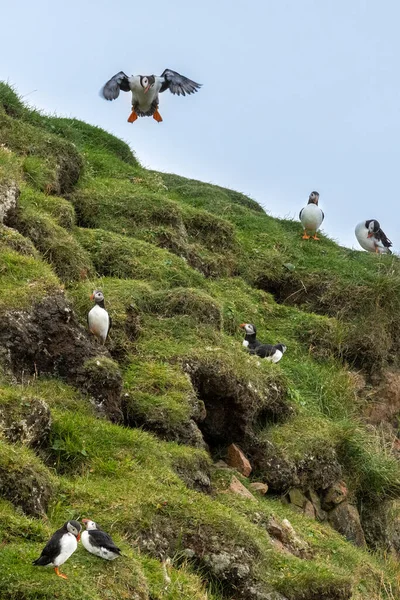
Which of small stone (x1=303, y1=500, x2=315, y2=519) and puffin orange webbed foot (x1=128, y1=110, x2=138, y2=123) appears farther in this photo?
puffin orange webbed foot (x1=128, y1=110, x2=138, y2=123)

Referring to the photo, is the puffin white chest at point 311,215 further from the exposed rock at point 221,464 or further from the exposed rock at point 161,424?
the exposed rock at point 161,424

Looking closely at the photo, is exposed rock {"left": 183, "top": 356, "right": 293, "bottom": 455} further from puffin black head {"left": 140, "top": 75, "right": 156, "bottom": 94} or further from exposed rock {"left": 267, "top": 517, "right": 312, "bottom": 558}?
puffin black head {"left": 140, "top": 75, "right": 156, "bottom": 94}

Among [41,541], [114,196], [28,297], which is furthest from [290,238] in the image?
[41,541]

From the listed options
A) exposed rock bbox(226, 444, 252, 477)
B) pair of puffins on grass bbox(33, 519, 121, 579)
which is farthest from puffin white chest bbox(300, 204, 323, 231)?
pair of puffins on grass bbox(33, 519, 121, 579)

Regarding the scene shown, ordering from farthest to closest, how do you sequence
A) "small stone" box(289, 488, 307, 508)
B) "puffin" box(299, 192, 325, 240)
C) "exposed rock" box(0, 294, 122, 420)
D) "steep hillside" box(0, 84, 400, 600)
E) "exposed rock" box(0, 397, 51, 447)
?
"puffin" box(299, 192, 325, 240) < "small stone" box(289, 488, 307, 508) < "exposed rock" box(0, 294, 122, 420) < "exposed rock" box(0, 397, 51, 447) < "steep hillside" box(0, 84, 400, 600)

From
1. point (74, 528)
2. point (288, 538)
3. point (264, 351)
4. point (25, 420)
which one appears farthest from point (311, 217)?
point (74, 528)

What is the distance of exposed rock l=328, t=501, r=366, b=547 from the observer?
13.2 metres

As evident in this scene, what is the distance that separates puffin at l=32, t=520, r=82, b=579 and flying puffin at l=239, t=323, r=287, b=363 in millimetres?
6769

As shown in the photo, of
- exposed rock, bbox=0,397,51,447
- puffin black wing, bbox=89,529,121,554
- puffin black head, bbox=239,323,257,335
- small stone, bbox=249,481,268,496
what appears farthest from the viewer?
puffin black head, bbox=239,323,257,335

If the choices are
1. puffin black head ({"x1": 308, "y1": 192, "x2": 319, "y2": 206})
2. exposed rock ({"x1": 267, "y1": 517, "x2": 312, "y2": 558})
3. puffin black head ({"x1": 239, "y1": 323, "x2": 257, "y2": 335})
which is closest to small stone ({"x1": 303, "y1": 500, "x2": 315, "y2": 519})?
exposed rock ({"x1": 267, "y1": 517, "x2": 312, "y2": 558})

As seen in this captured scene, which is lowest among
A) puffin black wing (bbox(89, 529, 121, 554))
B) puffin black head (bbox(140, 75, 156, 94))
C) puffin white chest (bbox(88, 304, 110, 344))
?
puffin black wing (bbox(89, 529, 121, 554))

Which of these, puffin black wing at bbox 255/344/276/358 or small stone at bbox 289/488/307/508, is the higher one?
puffin black wing at bbox 255/344/276/358

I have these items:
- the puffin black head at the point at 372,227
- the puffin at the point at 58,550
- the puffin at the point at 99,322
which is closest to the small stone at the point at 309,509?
the puffin at the point at 99,322

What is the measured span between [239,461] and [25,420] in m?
3.46
